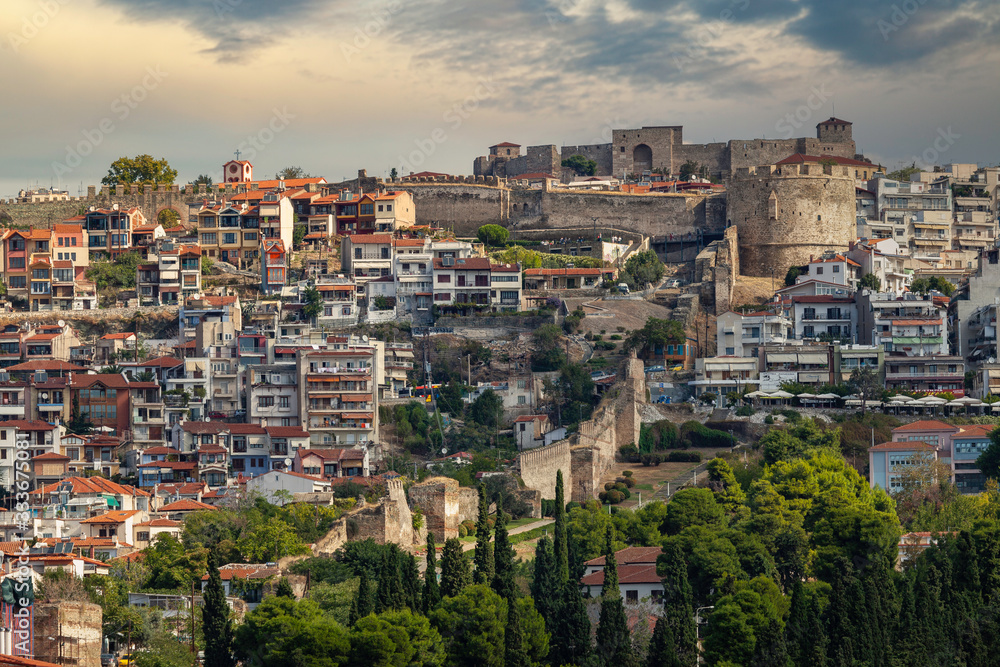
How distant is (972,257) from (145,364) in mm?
42318

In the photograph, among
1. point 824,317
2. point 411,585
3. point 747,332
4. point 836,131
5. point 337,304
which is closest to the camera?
point 411,585

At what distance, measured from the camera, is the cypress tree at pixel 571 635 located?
46.0 metres

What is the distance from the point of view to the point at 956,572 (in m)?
51.1

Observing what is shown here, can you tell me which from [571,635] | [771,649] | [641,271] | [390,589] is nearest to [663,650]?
[771,649]

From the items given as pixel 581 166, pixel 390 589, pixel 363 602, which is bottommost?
pixel 363 602

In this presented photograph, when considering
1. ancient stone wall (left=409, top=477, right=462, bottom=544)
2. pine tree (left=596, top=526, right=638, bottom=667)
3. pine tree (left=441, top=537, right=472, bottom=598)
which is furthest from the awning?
pine tree (left=596, top=526, right=638, bottom=667)

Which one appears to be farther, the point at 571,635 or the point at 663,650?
the point at 571,635

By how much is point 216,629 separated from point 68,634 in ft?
12.4

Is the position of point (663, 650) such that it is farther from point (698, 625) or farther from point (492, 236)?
point (492, 236)

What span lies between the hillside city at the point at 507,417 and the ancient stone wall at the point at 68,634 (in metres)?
0.08

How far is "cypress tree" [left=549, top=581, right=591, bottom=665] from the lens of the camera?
151 ft

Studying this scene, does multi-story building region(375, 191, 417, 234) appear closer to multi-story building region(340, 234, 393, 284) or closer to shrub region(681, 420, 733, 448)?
multi-story building region(340, 234, 393, 284)

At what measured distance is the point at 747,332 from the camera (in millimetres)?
74500

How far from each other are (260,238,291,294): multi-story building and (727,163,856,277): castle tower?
22.6 meters
